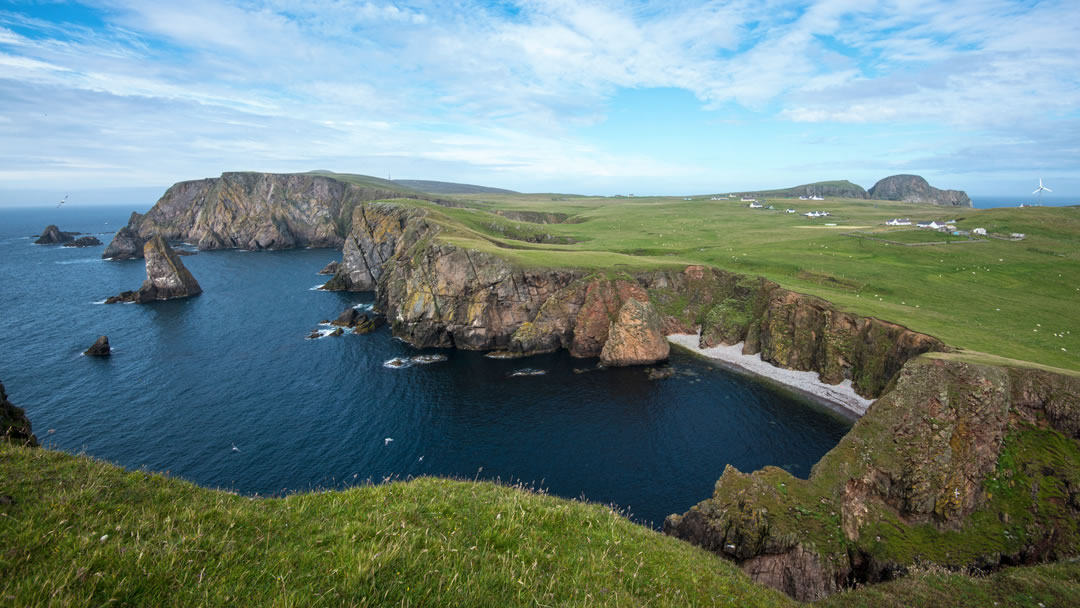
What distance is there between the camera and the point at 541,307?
237 feet

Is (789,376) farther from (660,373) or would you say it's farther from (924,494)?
(924,494)

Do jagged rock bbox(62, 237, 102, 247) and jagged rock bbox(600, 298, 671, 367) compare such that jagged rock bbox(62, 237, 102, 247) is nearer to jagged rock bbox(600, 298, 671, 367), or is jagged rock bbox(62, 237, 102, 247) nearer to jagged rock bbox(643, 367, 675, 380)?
jagged rock bbox(600, 298, 671, 367)

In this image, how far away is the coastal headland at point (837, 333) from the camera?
90.8ft

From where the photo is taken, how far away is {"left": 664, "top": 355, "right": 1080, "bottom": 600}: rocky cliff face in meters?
26.5

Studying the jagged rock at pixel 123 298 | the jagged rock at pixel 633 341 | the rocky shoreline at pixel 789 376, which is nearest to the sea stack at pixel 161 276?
the jagged rock at pixel 123 298

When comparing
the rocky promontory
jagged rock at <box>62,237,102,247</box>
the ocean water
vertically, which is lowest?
the ocean water

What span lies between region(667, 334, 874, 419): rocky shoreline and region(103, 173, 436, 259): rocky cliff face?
150300 millimetres

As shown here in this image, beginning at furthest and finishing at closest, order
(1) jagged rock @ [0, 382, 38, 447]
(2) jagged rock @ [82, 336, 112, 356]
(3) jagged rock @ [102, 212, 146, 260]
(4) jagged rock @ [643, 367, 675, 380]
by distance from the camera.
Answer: (3) jagged rock @ [102, 212, 146, 260] < (2) jagged rock @ [82, 336, 112, 356] < (4) jagged rock @ [643, 367, 675, 380] < (1) jagged rock @ [0, 382, 38, 447]

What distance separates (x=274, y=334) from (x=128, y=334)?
23.9 m

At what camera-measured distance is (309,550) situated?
7656 mm

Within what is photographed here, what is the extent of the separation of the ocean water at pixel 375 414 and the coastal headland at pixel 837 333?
767 centimetres

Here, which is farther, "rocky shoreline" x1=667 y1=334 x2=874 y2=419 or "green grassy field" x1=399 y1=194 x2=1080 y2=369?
"rocky shoreline" x1=667 y1=334 x2=874 y2=419

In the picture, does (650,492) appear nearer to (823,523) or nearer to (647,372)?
(823,523)

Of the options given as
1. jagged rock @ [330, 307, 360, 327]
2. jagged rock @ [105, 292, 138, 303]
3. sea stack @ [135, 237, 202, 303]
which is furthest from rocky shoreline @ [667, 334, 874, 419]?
jagged rock @ [105, 292, 138, 303]
